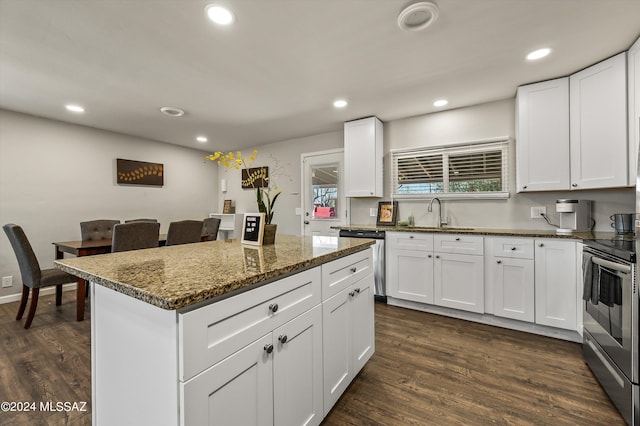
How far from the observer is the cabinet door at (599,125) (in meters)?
2.23

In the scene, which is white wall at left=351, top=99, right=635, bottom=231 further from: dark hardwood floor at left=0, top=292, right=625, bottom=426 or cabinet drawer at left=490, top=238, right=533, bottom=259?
dark hardwood floor at left=0, top=292, right=625, bottom=426

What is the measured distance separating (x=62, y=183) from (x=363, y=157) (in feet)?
13.8

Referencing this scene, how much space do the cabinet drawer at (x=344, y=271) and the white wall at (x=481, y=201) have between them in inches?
77.7

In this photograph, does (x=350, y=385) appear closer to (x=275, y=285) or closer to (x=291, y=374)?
(x=291, y=374)

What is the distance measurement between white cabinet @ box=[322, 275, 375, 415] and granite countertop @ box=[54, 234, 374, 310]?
28cm

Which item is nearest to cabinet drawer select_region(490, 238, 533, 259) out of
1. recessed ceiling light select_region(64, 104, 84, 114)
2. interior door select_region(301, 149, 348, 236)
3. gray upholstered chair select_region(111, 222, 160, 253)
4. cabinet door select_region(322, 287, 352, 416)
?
cabinet door select_region(322, 287, 352, 416)

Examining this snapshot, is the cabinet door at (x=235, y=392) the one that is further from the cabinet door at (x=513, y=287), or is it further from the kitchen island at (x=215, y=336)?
the cabinet door at (x=513, y=287)

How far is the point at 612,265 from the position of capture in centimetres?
169

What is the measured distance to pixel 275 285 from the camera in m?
1.13

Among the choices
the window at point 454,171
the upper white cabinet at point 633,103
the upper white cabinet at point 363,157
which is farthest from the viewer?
the upper white cabinet at point 363,157

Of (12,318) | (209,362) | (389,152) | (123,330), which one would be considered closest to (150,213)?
(12,318)

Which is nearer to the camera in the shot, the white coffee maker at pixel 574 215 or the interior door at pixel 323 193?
the white coffee maker at pixel 574 215

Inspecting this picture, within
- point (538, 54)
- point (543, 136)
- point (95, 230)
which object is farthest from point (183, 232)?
point (543, 136)

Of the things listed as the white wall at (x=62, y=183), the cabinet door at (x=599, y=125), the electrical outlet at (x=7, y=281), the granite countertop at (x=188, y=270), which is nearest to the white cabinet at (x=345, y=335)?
the granite countertop at (x=188, y=270)
